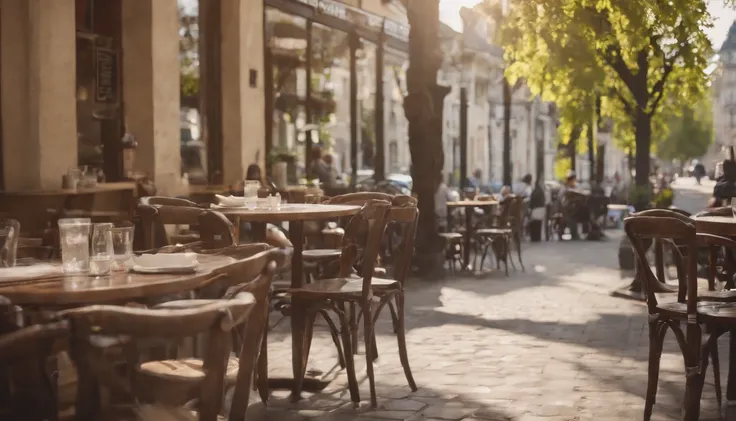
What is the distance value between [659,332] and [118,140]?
301 inches

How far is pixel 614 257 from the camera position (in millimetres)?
17156

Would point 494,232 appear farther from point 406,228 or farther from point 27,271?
point 27,271

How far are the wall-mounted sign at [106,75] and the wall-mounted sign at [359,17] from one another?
17.3 feet

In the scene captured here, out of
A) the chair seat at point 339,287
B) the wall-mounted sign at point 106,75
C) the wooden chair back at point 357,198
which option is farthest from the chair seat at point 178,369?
the wall-mounted sign at point 106,75

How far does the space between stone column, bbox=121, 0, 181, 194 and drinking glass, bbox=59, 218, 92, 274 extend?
8.28 metres

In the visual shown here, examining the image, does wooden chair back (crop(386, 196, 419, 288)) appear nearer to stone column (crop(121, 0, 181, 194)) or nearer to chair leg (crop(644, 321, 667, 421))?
chair leg (crop(644, 321, 667, 421))

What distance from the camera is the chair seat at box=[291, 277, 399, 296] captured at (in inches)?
236

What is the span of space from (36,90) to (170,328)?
7.77 meters

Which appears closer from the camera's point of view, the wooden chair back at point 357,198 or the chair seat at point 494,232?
the wooden chair back at point 357,198

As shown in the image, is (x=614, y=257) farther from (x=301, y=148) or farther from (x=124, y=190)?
(x=124, y=190)

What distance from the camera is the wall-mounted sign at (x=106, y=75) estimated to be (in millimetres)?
11266

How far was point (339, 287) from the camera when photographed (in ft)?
20.2

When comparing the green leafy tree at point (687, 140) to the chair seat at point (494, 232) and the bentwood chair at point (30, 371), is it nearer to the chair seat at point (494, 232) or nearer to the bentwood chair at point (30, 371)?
the chair seat at point (494, 232)

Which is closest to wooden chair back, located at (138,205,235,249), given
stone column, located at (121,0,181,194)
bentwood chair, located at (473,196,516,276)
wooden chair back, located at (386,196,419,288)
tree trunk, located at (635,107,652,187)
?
wooden chair back, located at (386,196,419,288)
